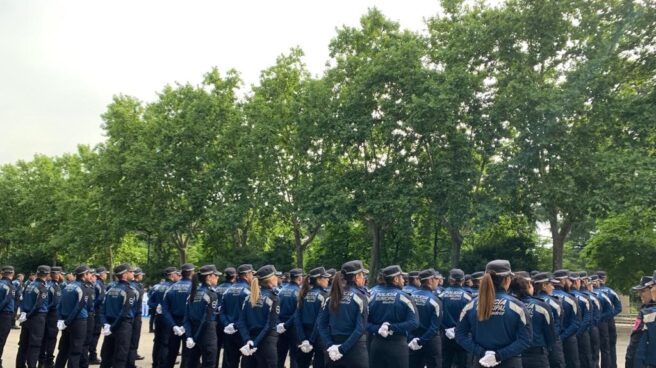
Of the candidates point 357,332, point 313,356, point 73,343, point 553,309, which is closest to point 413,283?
point 313,356

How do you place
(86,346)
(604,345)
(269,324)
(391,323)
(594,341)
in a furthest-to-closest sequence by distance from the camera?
(604,345), (86,346), (594,341), (269,324), (391,323)

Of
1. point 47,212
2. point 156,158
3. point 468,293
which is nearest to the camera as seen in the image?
point 468,293

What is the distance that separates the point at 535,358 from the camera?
7996 millimetres

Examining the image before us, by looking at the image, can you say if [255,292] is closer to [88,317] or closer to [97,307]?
[88,317]

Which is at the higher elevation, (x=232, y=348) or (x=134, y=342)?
(x=232, y=348)

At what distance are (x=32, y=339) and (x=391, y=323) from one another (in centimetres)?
835

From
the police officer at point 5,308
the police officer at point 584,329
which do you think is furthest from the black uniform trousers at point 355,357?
the police officer at point 5,308

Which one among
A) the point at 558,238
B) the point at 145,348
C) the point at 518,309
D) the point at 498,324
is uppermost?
the point at 558,238

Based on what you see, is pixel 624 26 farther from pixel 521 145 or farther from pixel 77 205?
pixel 77 205

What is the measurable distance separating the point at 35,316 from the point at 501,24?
78.8 feet

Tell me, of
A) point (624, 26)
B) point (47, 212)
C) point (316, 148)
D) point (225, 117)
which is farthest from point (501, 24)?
point (47, 212)

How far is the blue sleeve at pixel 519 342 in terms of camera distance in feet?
22.5

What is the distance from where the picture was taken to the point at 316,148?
38.4 metres

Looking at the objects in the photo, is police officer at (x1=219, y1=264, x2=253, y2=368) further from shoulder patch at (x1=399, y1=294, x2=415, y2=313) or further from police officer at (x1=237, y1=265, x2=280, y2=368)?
shoulder patch at (x1=399, y1=294, x2=415, y2=313)
